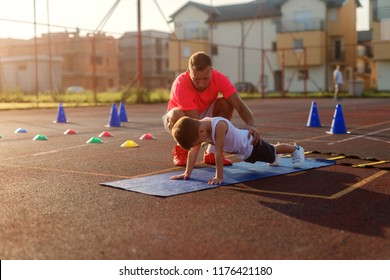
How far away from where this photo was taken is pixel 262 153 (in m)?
5.75

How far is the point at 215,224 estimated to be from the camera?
3.76 m

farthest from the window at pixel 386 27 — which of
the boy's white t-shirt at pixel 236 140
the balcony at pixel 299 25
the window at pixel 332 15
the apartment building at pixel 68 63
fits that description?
the boy's white t-shirt at pixel 236 140

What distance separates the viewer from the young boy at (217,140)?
5012mm

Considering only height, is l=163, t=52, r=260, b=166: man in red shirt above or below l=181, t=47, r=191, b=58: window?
below

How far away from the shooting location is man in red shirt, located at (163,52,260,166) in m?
5.59

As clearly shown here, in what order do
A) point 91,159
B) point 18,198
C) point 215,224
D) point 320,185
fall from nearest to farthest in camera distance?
point 215,224, point 18,198, point 320,185, point 91,159

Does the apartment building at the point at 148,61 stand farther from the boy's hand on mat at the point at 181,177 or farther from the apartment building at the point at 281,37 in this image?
the boy's hand on mat at the point at 181,177

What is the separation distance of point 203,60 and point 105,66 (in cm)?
6554

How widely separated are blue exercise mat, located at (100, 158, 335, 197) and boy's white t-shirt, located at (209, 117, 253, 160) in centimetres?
27

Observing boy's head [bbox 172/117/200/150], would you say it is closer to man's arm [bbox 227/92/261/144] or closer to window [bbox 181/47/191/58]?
man's arm [bbox 227/92/261/144]

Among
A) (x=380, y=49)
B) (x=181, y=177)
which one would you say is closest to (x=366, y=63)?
(x=380, y=49)

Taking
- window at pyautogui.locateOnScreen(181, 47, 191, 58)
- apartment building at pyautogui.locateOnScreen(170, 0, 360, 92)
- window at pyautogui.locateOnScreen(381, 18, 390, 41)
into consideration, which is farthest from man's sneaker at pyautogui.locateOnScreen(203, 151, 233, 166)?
window at pyautogui.locateOnScreen(181, 47, 191, 58)
